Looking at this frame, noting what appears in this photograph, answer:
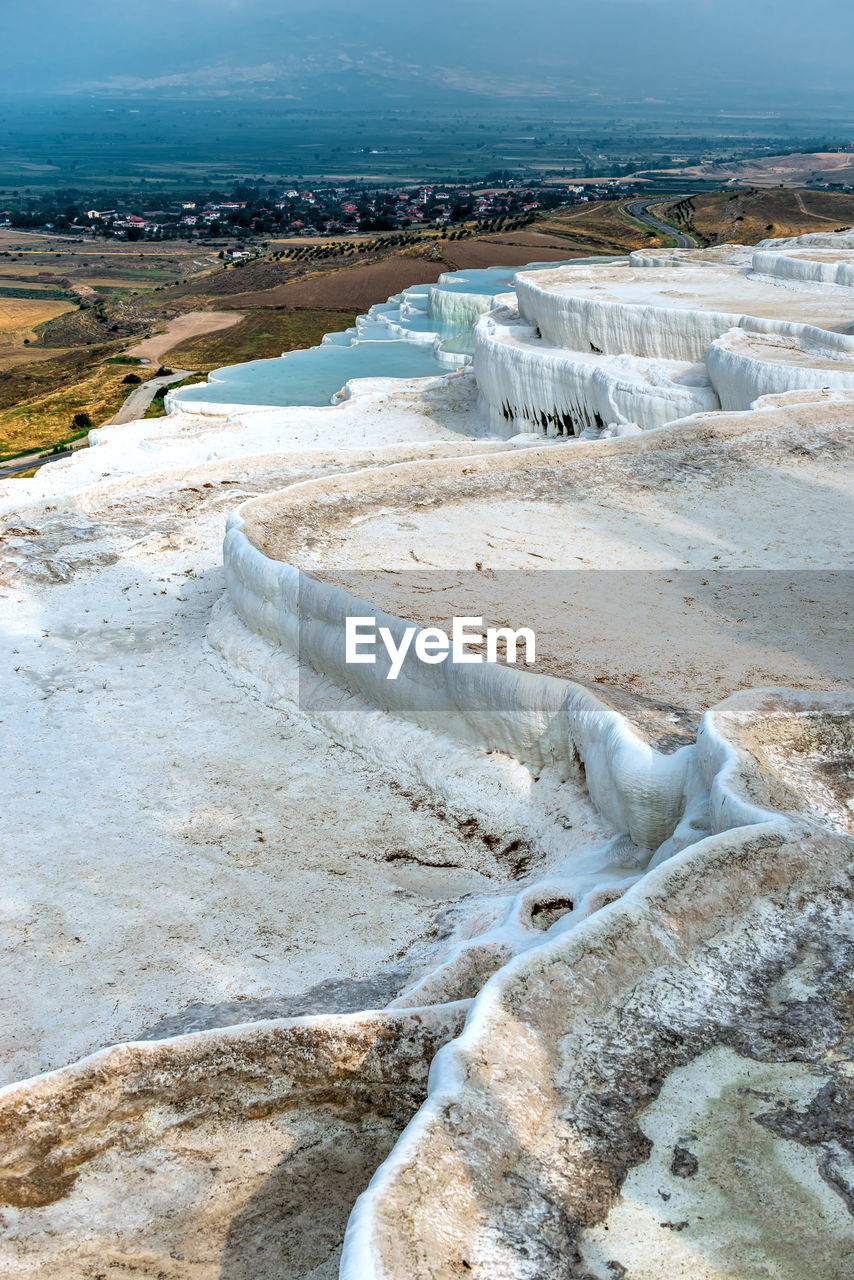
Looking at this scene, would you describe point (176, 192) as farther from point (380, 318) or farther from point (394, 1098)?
point (394, 1098)

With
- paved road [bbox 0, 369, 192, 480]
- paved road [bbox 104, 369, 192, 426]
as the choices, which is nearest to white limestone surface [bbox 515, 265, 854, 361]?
paved road [bbox 0, 369, 192, 480]

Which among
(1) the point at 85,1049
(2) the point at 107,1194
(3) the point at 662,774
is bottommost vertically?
(1) the point at 85,1049

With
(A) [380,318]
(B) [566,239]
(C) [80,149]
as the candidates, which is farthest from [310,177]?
(A) [380,318]

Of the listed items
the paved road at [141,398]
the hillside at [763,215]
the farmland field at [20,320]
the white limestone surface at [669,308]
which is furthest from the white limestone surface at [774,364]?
the hillside at [763,215]

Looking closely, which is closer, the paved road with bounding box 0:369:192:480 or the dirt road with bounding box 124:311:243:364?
the paved road with bounding box 0:369:192:480

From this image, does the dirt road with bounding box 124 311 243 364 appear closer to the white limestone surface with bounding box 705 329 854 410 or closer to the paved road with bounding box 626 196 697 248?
the paved road with bounding box 626 196 697 248
